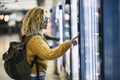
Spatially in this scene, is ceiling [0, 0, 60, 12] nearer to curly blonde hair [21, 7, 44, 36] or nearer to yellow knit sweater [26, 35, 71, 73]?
curly blonde hair [21, 7, 44, 36]

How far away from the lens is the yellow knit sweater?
297 cm

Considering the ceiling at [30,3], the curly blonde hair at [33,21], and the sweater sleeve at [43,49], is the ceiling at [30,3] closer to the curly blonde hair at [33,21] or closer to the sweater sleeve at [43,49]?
the curly blonde hair at [33,21]

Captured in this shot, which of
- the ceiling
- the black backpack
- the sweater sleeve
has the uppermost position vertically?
the ceiling

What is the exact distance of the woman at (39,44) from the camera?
9.77 ft

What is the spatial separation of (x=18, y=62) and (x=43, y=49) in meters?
0.32

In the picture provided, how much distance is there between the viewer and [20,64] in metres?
3.10

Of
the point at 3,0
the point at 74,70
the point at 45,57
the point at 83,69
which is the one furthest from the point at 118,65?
the point at 3,0

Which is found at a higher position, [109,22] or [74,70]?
[109,22]

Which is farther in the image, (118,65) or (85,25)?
(85,25)

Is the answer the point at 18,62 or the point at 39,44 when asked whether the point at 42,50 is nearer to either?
the point at 39,44

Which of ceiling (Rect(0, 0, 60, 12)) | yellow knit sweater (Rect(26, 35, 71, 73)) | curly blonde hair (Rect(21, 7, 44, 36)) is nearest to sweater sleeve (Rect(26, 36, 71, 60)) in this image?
yellow knit sweater (Rect(26, 35, 71, 73))

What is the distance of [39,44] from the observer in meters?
2.99

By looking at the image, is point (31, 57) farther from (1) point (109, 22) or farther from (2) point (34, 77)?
(1) point (109, 22)

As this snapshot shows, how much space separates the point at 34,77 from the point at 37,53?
0.25 m
